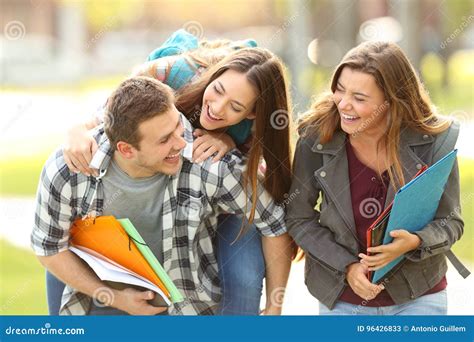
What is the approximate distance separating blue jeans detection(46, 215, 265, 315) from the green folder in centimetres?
36

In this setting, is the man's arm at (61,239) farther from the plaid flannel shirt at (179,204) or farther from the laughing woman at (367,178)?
the laughing woman at (367,178)

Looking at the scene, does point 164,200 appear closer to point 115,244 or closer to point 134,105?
point 115,244

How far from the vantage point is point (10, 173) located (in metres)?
9.23

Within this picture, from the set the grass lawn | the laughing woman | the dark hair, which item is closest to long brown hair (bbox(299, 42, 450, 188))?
the laughing woman

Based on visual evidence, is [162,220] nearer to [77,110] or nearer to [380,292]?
[380,292]

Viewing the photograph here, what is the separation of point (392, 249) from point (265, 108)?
0.75 meters

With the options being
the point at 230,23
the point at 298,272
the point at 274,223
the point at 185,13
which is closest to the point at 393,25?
the point at 230,23

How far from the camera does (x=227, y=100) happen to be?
3258 mm

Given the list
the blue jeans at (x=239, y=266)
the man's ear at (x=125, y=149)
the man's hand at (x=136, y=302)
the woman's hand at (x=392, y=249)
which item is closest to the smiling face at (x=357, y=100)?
the woman's hand at (x=392, y=249)

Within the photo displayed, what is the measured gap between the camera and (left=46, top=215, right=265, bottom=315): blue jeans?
11.4 ft

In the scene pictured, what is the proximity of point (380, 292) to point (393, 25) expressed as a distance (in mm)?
10404

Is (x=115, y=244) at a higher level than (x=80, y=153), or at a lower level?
lower

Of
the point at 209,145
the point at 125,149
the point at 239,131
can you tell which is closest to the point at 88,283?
the point at 125,149

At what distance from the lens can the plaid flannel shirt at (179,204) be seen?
3262 millimetres
